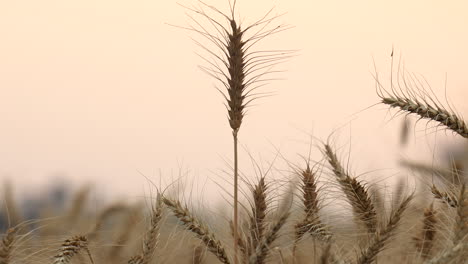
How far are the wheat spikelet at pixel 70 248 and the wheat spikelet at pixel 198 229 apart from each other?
0.29 m

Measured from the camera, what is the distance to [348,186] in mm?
2484

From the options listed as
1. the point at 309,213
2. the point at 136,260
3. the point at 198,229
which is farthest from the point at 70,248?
the point at 309,213

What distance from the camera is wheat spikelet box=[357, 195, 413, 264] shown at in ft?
6.64

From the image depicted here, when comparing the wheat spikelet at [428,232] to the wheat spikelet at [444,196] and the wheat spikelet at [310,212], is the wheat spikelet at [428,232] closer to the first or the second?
the wheat spikelet at [444,196]

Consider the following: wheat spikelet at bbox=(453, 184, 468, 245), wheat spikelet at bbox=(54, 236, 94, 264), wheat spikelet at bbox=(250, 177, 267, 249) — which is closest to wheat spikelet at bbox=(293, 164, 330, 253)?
wheat spikelet at bbox=(250, 177, 267, 249)

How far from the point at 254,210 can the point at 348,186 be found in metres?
0.33

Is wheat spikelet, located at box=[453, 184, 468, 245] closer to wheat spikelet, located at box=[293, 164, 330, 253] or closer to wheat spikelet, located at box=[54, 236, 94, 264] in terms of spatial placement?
wheat spikelet, located at box=[293, 164, 330, 253]

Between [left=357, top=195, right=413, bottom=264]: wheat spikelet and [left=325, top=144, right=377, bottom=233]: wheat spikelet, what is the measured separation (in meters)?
0.11

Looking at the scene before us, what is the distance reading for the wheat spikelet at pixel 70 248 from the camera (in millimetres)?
2178

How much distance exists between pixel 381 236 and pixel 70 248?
83cm

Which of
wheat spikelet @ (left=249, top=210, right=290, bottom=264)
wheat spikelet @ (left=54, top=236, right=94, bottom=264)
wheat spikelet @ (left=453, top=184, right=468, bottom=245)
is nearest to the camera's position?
wheat spikelet @ (left=453, top=184, right=468, bottom=245)

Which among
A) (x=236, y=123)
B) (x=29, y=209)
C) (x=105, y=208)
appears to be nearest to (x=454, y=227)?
(x=236, y=123)

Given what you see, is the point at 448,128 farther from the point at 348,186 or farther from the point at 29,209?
the point at 29,209

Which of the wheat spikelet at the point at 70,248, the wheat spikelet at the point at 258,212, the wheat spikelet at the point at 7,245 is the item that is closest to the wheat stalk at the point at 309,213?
the wheat spikelet at the point at 258,212
